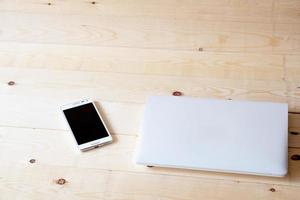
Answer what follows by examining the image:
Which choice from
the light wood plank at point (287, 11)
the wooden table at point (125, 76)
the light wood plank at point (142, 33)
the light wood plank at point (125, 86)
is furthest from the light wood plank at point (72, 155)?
the light wood plank at point (287, 11)

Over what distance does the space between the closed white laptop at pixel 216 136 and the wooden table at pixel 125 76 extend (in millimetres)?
39

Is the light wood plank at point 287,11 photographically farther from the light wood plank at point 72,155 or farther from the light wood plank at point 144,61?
the light wood plank at point 72,155

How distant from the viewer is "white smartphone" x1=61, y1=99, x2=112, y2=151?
1.10 meters

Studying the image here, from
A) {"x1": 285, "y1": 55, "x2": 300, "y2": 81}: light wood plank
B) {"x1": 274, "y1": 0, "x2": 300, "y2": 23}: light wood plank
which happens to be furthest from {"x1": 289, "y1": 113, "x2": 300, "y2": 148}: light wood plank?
{"x1": 274, "y1": 0, "x2": 300, "y2": 23}: light wood plank

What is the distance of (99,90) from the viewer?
1.21m

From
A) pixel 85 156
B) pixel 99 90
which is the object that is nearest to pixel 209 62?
pixel 99 90

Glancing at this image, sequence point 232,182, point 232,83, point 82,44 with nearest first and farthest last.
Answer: point 232,182 < point 232,83 < point 82,44

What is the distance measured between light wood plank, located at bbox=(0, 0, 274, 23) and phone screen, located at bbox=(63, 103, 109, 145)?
13.7 inches

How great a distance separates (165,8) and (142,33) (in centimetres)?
11

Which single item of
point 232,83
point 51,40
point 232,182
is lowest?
point 232,182

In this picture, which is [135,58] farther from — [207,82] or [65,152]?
[65,152]

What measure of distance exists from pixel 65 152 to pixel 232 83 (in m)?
0.43

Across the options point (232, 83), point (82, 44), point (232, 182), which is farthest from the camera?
point (82, 44)

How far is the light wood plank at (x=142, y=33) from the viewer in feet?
4.17
